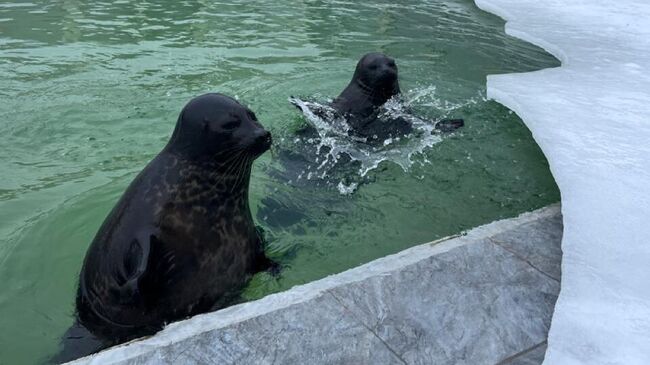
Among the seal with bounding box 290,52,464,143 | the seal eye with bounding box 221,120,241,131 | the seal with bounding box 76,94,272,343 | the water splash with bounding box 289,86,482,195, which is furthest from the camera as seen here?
the seal with bounding box 290,52,464,143

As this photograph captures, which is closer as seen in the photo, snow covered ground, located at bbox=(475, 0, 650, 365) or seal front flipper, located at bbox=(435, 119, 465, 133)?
snow covered ground, located at bbox=(475, 0, 650, 365)

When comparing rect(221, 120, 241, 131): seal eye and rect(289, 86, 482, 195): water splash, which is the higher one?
rect(221, 120, 241, 131): seal eye

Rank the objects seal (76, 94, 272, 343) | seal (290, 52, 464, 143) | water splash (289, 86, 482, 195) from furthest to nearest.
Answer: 1. seal (290, 52, 464, 143)
2. water splash (289, 86, 482, 195)
3. seal (76, 94, 272, 343)

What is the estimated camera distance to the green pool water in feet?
14.3

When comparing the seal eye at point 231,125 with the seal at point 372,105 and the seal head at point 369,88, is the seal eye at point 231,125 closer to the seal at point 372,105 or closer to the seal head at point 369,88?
the seal at point 372,105

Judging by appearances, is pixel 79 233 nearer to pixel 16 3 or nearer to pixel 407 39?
pixel 407 39

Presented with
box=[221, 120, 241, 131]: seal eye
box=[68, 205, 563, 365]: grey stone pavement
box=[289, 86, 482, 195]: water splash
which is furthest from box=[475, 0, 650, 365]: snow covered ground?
box=[221, 120, 241, 131]: seal eye

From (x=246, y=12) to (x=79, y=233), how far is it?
8296 millimetres

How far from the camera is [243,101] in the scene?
720 centimetres

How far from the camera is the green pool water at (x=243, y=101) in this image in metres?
4.34

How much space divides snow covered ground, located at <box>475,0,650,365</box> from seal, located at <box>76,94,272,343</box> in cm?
171

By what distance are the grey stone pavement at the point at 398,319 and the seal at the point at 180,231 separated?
0.57m

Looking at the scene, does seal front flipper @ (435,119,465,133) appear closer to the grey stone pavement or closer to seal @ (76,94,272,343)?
the grey stone pavement

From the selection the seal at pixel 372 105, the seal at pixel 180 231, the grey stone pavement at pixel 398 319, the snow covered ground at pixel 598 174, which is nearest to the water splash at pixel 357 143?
the seal at pixel 372 105
